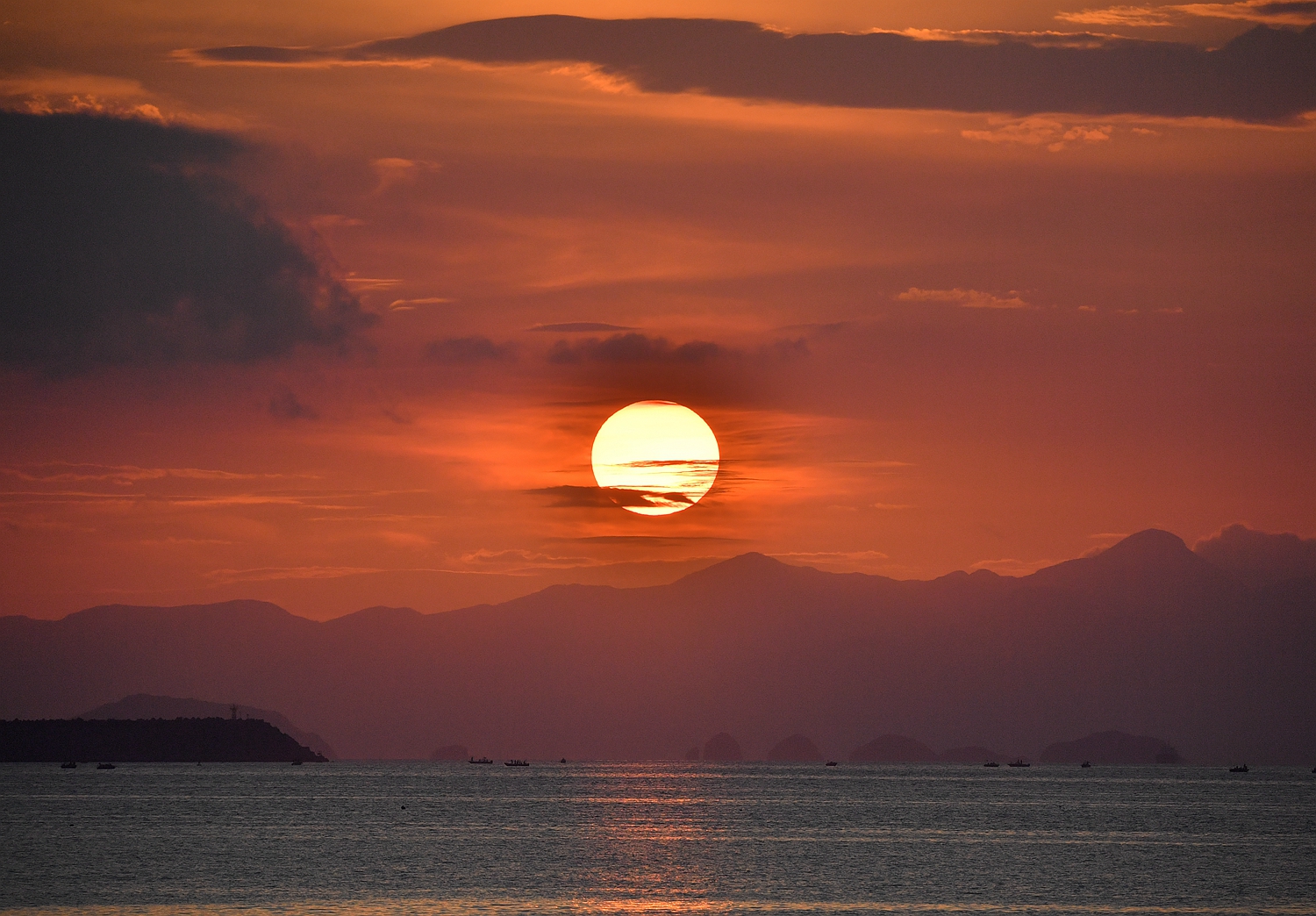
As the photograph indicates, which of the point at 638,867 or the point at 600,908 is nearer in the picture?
the point at 600,908

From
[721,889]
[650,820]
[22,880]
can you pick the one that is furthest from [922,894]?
Answer: [650,820]

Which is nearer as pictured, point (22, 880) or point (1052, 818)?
point (22, 880)

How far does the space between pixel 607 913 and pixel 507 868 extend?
27748mm

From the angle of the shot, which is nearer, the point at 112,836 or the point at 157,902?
the point at 157,902

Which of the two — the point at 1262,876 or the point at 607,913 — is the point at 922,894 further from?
the point at 1262,876

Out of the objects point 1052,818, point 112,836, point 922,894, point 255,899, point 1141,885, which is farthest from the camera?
point 1052,818

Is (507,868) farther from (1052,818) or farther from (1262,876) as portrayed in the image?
(1052,818)

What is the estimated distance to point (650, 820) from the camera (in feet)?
611

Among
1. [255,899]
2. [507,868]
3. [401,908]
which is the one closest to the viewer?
[401,908]

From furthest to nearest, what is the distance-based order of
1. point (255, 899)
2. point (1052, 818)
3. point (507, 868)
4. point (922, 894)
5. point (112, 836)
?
1. point (1052, 818)
2. point (112, 836)
3. point (507, 868)
4. point (922, 894)
5. point (255, 899)

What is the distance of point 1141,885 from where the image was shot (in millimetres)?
107312

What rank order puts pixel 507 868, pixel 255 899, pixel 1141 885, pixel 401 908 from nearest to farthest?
pixel 401 908 < pixel 255 899 < pixel 1141 885 < pixel 507 868

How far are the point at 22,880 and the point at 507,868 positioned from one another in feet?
116

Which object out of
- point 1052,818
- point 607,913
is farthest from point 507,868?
point 1052,818
